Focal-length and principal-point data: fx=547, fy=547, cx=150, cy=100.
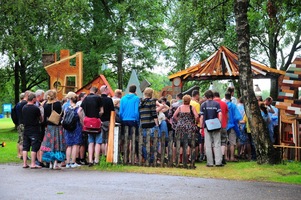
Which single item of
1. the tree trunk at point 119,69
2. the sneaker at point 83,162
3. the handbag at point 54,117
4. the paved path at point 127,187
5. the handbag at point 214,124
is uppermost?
the tree trunk at point 119,69

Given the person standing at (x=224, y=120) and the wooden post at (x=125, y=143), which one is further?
the person standing at (x=224, y=120)

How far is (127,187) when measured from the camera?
1027 cm

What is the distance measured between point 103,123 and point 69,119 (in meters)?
1.06

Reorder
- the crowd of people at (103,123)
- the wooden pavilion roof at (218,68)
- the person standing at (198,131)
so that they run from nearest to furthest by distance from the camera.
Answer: the crowd of people at (103,123) → the person standing at (198,131) → the wooden pavilion roof at (218,68)

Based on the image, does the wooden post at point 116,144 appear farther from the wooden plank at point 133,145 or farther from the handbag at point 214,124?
the handbag at point 214,124

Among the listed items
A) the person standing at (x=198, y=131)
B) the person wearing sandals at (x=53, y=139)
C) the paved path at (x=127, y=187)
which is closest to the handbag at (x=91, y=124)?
the person wearing sandals at (x=53, y=139)

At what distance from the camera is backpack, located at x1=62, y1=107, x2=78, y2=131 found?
1361cm

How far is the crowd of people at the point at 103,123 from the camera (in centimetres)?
1381

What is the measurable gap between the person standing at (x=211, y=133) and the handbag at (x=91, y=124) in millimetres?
2798

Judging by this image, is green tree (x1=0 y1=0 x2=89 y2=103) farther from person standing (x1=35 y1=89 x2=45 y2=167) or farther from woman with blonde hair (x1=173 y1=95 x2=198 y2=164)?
woman with blonde hair (x1=173 y1=95 x2=198 y2=164)

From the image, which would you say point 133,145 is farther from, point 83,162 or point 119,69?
point 119,69

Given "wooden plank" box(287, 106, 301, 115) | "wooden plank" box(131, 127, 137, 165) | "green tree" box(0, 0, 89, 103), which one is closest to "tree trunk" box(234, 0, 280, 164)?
"wooden plank" box(287, 106, 301, 115)

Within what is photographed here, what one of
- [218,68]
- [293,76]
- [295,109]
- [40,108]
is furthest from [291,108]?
[40,108]

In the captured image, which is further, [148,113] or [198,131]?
[198,131]
